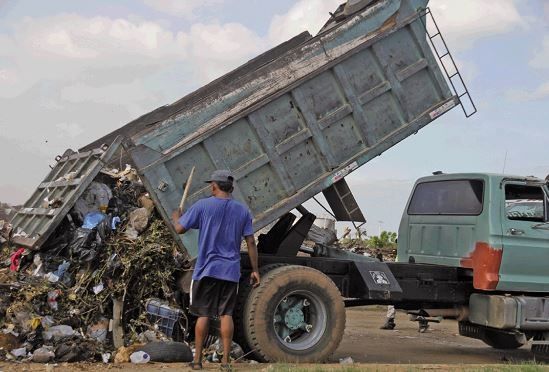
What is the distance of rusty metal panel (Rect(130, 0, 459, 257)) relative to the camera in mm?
6738

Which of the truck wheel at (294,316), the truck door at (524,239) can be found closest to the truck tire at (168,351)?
the truck wheel at (294,316)

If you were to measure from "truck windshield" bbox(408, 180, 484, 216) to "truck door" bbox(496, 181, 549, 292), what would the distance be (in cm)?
32

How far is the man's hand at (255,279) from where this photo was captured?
651cm

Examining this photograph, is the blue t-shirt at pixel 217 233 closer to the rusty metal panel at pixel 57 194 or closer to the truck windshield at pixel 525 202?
the rusty metal panel at pixel 57 194

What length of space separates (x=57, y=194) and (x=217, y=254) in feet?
7.92

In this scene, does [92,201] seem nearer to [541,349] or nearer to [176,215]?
[176,215]

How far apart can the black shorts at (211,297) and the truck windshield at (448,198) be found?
331cm

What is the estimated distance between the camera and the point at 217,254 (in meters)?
6.12

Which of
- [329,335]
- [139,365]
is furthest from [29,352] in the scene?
[329,335]

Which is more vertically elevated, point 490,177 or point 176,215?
point 176,215

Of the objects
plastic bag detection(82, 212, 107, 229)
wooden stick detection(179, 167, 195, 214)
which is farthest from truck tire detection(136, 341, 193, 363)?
plastic bag detection(82, 212, 107, 229)

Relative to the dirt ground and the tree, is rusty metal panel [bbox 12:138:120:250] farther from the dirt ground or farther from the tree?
the tree

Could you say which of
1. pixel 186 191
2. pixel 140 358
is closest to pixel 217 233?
pixel 186 191

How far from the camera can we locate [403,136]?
7625 mm
